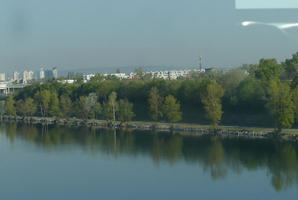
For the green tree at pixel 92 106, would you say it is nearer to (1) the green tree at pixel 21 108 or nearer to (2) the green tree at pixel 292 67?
(1) the green tree at pixel 21 108

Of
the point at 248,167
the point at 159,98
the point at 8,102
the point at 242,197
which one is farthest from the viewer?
the point at 8,102

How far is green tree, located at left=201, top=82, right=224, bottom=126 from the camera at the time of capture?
7.64m

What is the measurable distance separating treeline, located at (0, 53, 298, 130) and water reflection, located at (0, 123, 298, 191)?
2.28 ft

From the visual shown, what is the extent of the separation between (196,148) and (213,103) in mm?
1639

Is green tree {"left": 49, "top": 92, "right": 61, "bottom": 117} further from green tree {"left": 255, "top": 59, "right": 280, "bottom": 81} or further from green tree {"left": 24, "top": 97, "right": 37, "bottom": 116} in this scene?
green tree {"left": 255, "top": 59, "right": 280, "bottom": 81}

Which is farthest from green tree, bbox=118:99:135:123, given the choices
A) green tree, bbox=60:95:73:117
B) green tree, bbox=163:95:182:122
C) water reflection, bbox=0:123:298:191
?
green tree, bbox=60:95:73:117

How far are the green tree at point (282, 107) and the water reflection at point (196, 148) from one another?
0.40 meters

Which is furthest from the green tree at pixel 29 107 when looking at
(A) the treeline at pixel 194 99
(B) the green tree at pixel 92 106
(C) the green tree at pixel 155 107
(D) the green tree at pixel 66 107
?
(C) the green tree at pixel 155 107

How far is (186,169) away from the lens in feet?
17.3

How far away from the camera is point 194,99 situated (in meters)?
9.28

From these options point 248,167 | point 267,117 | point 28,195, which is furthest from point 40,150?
point 267,117

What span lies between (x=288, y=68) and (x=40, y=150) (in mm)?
6475

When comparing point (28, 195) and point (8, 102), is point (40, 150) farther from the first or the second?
point (8, 102)

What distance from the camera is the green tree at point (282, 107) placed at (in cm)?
670
